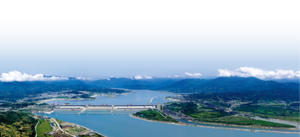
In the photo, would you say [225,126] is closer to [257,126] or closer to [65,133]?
[257,126]

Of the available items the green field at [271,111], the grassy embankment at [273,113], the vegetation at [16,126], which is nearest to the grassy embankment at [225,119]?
the grassy embankment at [273,113]

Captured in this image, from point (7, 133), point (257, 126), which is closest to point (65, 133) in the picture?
point (7, 133)

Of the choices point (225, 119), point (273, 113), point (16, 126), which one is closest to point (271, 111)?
point (273, 113)

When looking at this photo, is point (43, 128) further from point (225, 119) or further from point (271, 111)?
point (271, 111)

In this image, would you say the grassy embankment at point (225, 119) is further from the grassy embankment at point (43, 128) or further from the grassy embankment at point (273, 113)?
the grassy embankment at point (43, 128)

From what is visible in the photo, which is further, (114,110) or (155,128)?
(114,110)

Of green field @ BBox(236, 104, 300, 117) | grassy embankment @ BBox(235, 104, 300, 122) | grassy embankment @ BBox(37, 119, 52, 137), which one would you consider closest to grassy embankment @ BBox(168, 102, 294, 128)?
grassy embankment @ BBox(235, 104, 300, 122)

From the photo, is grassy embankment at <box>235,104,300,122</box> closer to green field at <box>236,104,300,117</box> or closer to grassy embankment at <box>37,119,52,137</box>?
green field at <box>236,104,300,117</box>
